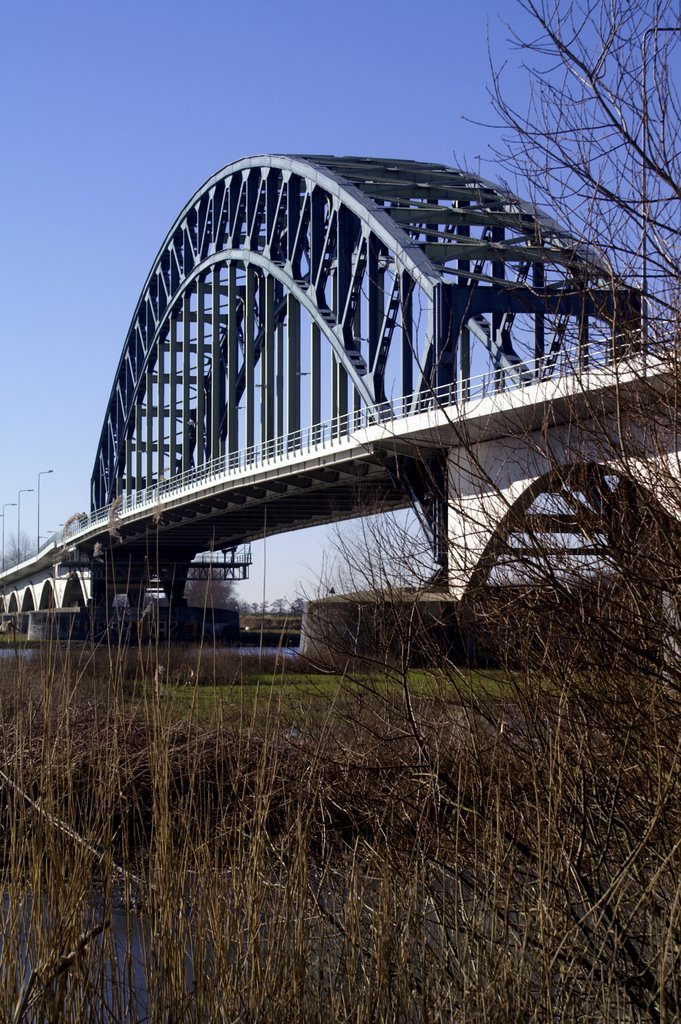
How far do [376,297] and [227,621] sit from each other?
16.3m

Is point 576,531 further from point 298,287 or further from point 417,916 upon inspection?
point 298,287

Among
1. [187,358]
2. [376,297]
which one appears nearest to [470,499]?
[376,297]

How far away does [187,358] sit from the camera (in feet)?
199

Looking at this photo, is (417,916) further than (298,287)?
No

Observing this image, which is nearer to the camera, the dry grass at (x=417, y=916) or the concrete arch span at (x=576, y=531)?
the dry grass at (x=417, y=916)

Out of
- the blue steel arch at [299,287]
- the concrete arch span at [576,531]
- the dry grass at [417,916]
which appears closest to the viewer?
the dry grass at [417,916]

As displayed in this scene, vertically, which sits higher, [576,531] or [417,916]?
[576,531]

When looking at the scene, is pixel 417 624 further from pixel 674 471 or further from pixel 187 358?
Answer: pixel 187 358

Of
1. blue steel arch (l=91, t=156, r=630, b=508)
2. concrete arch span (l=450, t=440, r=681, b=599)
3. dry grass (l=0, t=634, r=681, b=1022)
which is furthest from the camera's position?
blue steel arch (l=91, t=156, r=630, b=508)

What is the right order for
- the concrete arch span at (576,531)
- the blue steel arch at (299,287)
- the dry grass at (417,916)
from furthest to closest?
the blue steel arch at (299,287) → the concrete arch span at (576,531) → the dry grass at (417,916)

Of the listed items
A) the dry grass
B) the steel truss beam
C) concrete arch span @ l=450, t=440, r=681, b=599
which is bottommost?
the dry grass

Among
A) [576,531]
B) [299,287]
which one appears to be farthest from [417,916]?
[299,287]

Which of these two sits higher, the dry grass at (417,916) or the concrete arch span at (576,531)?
the concrete arch span at (576,531)

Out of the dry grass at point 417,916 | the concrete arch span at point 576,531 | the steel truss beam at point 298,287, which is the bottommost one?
the dry grass at point 417,916
